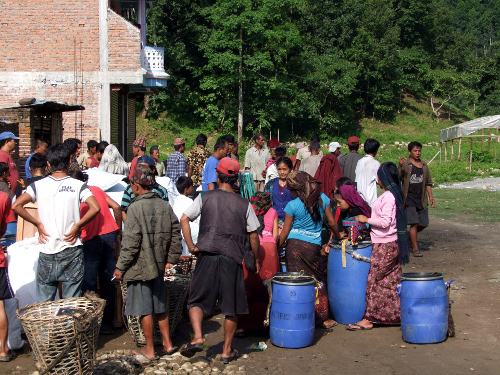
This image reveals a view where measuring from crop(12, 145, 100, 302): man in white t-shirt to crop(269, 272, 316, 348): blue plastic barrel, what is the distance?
2077mm

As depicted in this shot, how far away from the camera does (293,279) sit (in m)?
6.00

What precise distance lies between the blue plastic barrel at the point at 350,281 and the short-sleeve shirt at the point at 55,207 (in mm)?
3132

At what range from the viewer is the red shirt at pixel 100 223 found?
6.27 metres

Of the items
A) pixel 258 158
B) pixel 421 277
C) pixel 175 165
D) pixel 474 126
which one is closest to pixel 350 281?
pixel 421 277

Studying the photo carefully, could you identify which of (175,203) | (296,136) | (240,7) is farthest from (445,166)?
(175,203)

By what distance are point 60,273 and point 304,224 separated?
107 inches

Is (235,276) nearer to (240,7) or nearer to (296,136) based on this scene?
(240,7)

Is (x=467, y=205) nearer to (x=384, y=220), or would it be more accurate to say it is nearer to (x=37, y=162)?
(x=384, y=220)

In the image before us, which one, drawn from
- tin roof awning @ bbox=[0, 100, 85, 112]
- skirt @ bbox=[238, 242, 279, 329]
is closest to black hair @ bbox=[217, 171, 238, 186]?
skirt @ bbox=[238, 242, 279, 329]

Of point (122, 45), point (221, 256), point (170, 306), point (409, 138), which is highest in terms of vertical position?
point (122, 45)

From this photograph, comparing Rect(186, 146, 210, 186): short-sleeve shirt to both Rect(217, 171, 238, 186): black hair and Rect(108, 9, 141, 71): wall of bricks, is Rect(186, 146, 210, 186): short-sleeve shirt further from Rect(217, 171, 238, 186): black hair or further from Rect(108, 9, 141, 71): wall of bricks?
Rect(108, 9, 141, 71): wall of bricks

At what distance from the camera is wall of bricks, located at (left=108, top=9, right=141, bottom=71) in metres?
17.4

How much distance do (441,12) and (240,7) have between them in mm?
29977

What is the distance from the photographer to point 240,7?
3634 cm
